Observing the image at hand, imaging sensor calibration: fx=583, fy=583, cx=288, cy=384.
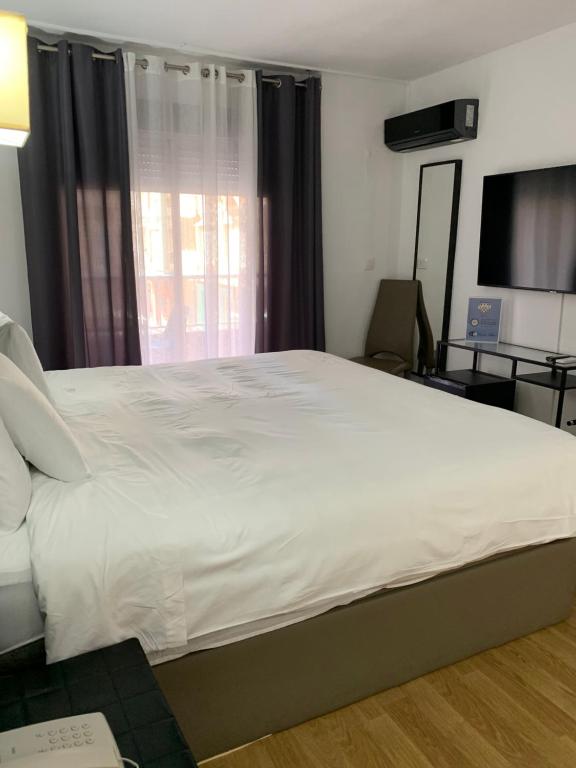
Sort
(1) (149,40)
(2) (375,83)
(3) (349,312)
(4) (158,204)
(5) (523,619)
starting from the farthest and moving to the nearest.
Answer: (3) (349,312) < (2) (375,83) < (4) (158,204) < (1) (149,40) < (5) (523,619)

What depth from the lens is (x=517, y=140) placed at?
153 inches

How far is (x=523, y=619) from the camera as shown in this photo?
6.94 ft

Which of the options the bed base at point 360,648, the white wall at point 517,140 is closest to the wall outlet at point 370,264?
the white wall at point 517,140

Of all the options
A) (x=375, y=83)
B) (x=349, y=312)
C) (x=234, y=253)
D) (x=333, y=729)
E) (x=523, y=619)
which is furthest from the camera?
(x=349, y=312)

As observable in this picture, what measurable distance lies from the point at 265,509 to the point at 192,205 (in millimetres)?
3141

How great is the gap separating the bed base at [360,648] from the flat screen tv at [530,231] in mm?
2154

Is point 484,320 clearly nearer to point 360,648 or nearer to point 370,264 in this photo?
point 370,264

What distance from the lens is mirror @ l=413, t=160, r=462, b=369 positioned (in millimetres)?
4434

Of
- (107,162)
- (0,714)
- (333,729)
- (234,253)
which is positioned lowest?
(333,729)

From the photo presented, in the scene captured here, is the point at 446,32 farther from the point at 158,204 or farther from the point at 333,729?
the point at 333,729

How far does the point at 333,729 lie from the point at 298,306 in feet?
10.9

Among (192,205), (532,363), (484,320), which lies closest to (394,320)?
(484,320)

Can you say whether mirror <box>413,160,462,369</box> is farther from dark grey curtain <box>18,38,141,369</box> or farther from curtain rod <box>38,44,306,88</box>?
dark grey curtain <box>18,38,141,369</box>

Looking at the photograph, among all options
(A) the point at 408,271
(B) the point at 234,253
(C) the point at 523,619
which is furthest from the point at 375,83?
(C) the point at 523,619
